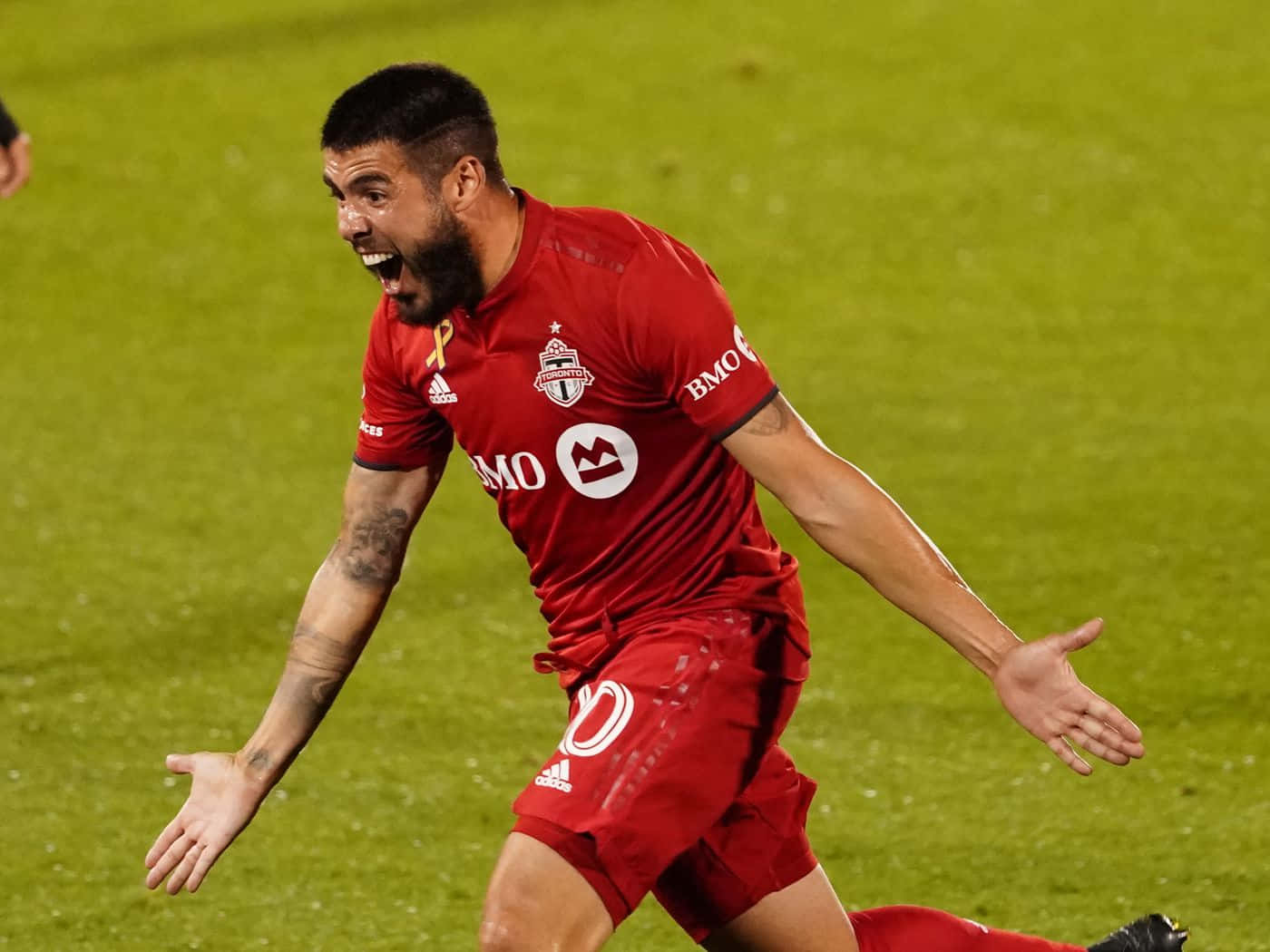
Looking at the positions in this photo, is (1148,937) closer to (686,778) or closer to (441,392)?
(686,778)

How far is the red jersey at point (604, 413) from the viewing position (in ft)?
12.7

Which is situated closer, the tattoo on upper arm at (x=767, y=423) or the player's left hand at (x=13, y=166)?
the tattoo on upper arm at (x=767, y=423)

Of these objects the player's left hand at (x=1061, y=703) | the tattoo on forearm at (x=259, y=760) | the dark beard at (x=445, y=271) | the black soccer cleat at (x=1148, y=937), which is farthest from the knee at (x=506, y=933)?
the black soccer cleat at (x=1148, y=937)

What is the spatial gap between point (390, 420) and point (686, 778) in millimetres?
942

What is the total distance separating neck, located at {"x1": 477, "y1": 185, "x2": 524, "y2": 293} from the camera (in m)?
4.03

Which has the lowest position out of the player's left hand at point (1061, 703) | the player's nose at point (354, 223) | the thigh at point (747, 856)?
the thigh at point (747, 856)

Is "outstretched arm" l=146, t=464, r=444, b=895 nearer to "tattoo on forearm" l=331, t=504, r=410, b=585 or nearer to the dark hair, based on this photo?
"tattoo on forearm" l=331, t=504, r=410, b=585

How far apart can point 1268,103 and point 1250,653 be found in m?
6.95

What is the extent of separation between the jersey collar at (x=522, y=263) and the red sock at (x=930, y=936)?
1383 millimetres

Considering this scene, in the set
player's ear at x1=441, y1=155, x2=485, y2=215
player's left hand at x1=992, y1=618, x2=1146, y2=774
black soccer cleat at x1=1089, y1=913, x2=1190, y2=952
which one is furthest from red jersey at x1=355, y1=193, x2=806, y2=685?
black soccer cleat at x1=1089, y1=913, x2=1190, y2=952

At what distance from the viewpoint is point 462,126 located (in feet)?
13.2

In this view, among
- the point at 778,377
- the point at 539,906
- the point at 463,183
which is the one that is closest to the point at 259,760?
the point at 539,906

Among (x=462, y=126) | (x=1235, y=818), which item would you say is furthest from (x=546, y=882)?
(x=1235, y=818)

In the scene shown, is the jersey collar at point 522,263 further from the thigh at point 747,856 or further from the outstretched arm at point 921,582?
the thigh at point 747,856
